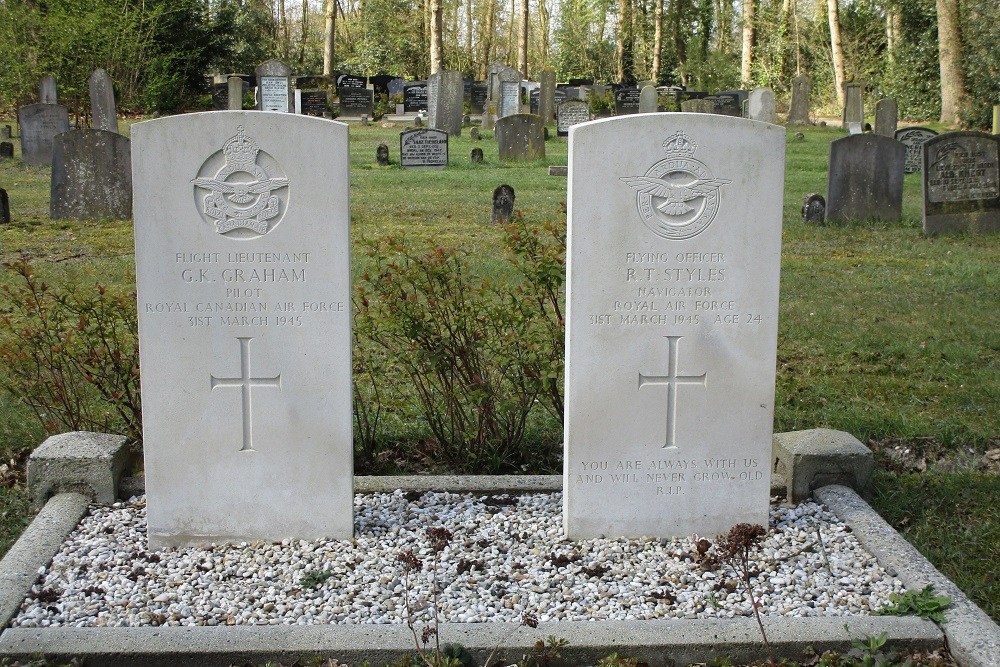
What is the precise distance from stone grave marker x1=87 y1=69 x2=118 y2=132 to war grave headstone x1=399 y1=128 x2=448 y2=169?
7188 mm

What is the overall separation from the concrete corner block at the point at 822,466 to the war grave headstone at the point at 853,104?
24.4 m

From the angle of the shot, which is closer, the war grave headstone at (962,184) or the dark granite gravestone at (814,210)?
the war grave headstone at (962,184)

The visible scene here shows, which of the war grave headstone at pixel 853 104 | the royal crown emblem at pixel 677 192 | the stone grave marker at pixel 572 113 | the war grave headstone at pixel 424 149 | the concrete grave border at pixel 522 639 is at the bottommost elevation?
the concrete grave border at pixel 522 639

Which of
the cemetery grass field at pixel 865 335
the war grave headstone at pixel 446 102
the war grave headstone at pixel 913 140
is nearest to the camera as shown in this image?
the cemetery grass field at pixel 865 335

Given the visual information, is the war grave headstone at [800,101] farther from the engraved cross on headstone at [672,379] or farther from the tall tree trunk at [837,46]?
the engraved cross on headstone at [672,379]

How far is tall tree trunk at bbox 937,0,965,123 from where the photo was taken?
27.8 meters

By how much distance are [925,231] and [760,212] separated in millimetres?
9380

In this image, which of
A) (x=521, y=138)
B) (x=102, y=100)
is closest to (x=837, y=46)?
(x=521, y=138)

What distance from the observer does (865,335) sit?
7770 mm

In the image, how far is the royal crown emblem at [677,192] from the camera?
13.6ft

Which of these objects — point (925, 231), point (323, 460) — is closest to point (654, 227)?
point (323, 460)

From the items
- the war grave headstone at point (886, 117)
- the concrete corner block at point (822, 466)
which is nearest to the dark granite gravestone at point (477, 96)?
the war grave headstone at point (886, 117)

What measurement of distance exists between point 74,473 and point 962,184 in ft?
37.0

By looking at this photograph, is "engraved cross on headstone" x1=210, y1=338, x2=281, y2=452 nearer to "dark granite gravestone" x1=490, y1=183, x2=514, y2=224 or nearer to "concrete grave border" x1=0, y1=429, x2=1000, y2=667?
"concrete grave border" x1=0, y1=429, x2=1000, y2=667
